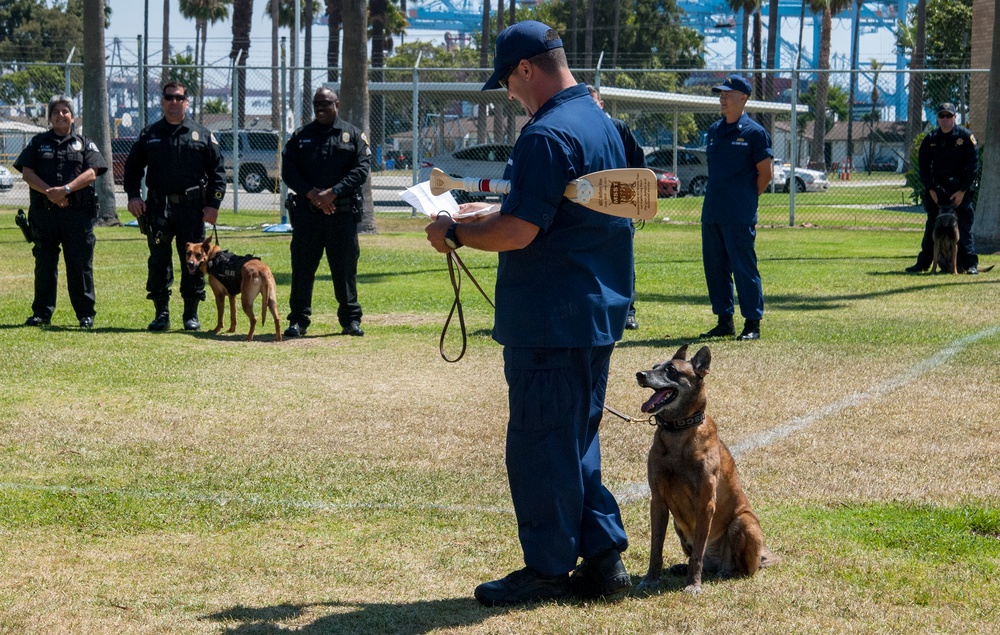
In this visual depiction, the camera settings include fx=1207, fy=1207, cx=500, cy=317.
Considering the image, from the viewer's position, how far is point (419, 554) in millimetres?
4758

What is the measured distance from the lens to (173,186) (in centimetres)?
1045

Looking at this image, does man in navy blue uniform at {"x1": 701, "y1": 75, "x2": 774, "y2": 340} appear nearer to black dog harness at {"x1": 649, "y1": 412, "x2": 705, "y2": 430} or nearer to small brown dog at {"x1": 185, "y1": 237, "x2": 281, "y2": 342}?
small brown dog at {"x1": 185, "y1": 237, "x2": 281, "y2": 342}

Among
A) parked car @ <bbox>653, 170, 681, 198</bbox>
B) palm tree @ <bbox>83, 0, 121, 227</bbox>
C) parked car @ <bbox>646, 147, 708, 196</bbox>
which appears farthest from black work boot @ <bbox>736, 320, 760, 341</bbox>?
parked car @ <bbox>646, 147, 708, 196</bbox>

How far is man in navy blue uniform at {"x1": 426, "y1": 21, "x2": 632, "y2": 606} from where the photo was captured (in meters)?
3.88

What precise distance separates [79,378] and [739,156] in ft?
17.4

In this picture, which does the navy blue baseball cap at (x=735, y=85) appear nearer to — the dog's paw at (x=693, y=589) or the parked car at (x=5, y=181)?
the dog's paw at (x=693, y=589)

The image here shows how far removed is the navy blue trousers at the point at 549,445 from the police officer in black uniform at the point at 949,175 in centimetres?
1159

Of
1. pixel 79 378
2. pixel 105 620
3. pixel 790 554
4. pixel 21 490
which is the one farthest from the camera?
pixel 79 378

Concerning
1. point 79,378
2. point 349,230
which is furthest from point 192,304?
point 79,378

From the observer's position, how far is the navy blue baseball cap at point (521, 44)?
3.92 m

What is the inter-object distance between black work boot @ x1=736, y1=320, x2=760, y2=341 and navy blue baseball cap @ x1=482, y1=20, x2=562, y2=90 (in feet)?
20.6

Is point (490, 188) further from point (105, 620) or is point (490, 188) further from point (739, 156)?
point (739, 156)

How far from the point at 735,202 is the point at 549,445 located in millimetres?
6114

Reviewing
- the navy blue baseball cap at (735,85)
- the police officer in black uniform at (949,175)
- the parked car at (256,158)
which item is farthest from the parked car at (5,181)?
the navy blue baseball cap at (735,85)
